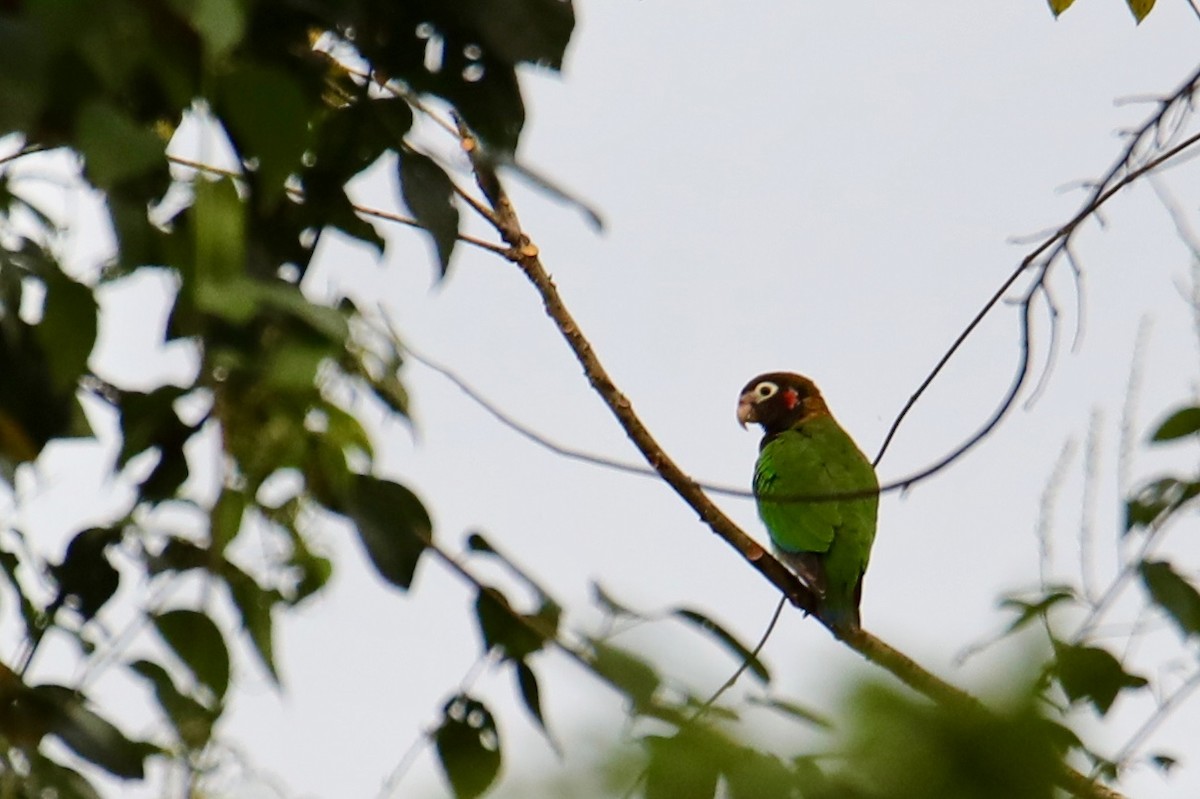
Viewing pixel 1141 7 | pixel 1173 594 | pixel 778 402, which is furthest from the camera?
pixel 778 402

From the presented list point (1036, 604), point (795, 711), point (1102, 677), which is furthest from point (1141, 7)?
point (795, 711)

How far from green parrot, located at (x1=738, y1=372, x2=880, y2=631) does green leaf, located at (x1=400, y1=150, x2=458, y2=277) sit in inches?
127

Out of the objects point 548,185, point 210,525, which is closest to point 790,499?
point 548,185

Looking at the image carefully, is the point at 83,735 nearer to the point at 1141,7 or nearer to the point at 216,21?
the point at 216,21

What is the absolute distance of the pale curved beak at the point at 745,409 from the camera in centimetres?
560

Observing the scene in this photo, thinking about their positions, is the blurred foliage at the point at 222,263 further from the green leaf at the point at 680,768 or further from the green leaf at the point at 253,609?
the green leaf at the point at 680,768

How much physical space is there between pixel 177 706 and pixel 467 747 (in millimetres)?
287

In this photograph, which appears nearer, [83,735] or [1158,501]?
[83,735]

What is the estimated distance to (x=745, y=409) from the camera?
18.4 feet

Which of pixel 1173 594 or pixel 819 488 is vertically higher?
pixel 1173 594

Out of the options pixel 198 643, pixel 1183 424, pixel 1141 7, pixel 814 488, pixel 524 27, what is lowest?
pixel 198 643

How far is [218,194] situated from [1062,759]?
581 millimetres

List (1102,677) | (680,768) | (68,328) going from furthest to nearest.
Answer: (1102,677) → (68,328) → (680,768)

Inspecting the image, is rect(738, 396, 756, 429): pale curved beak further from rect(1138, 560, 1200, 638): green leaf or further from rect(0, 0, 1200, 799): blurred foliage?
rect(0, 0, 1200, 799): blurred foliage
